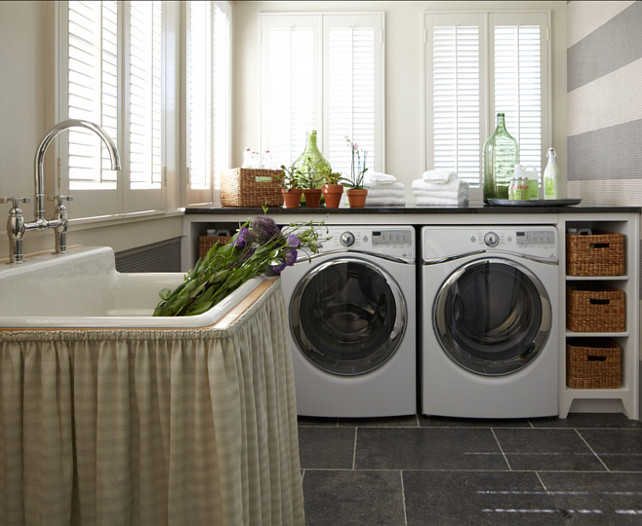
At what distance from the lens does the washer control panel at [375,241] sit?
309 cm

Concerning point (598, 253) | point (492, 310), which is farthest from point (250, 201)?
point (598, 253)

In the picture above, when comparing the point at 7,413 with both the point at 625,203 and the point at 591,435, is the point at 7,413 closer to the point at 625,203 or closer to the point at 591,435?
the point at 591,435

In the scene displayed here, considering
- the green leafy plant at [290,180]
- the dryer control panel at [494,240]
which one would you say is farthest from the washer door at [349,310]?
the green leafy plant at [290,180]

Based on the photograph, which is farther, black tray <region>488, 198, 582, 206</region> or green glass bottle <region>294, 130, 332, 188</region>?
green glass bottle <region>294, 130, 332, 188</region>

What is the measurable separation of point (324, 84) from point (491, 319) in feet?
5.76

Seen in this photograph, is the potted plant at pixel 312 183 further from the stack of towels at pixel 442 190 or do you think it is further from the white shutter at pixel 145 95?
the white shutter at pixel 145 95

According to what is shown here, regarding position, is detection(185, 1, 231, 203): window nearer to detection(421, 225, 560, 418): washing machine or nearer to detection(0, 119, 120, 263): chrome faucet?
detection(421, 225, 560, 418): washing machine

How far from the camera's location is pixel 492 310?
3.08 m

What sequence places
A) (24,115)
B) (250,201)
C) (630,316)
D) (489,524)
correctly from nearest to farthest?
(24,115)
(489,524)
(630,316)
(250,201)

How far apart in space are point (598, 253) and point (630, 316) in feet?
1.01

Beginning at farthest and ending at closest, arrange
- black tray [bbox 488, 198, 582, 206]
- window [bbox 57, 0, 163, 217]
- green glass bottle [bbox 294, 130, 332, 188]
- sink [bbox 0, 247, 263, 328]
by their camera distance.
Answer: green glass bottle [bbox 294, 130, 332, 188], black tray [bbox 488, 198, 582, 206], window [bbox 57, 0, 163, 217], sink [bbox 0, 247, 263, 328]

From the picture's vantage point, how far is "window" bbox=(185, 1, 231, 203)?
130 inches

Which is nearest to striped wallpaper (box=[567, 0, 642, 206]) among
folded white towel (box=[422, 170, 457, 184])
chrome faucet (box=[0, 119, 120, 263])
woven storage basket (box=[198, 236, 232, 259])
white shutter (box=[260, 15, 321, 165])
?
folded white towel (box=[422, 170, 457, 184])

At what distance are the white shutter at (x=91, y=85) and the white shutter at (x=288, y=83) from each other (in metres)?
1.83
